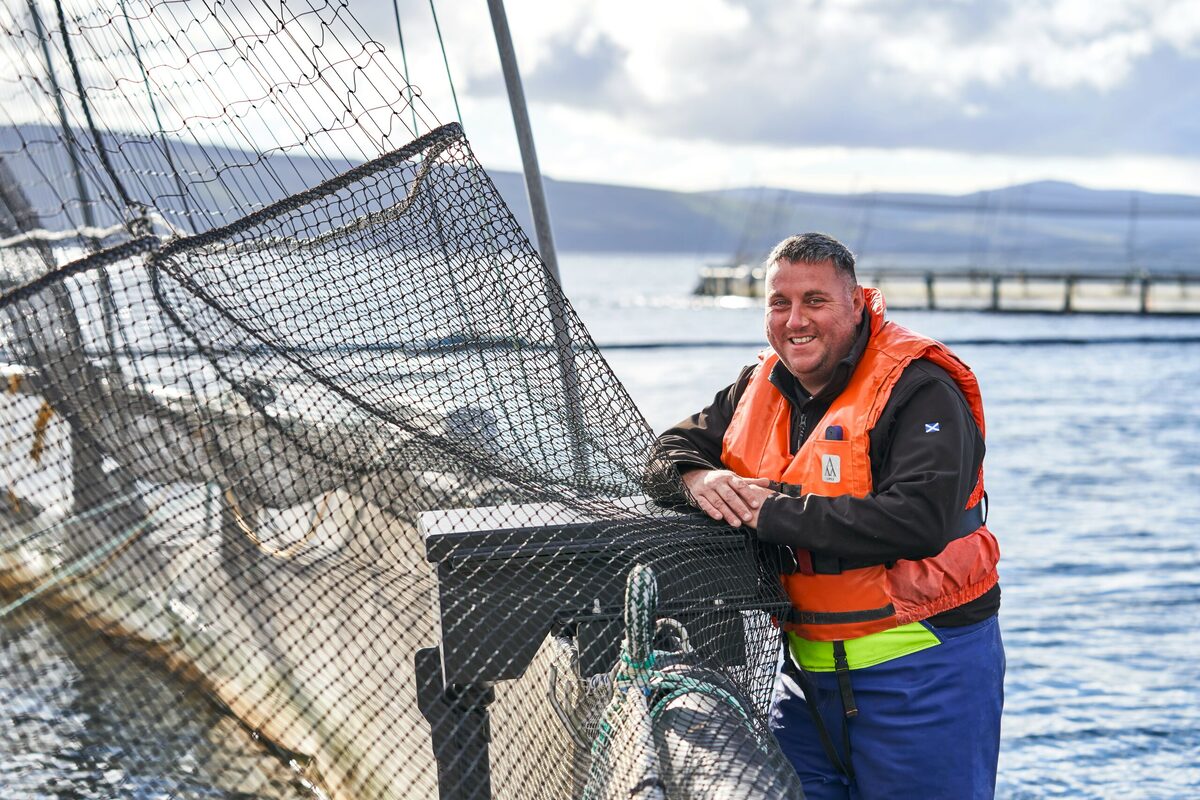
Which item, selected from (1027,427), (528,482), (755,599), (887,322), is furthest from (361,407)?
(1027,427)

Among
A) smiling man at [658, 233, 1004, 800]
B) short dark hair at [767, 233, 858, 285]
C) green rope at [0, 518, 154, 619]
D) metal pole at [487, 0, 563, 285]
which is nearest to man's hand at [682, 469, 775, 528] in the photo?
smiling man at [658, 233, 1004, 800]

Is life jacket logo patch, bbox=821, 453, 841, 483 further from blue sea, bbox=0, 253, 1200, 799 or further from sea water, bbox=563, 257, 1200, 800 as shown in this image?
sea water, bbox=563, 257, 1200, 800

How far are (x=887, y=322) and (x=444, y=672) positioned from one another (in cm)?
166

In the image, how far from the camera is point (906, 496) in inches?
134

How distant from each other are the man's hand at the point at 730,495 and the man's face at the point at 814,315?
379 millimetres

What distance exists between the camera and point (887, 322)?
3.78 m

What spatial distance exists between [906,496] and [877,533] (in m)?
0.13

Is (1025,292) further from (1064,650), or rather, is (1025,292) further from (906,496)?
(906,496)

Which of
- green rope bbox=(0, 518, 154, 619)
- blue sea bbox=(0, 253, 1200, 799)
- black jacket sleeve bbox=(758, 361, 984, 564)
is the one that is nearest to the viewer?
black jacket sleeve bbox=(758, 361, 984, 564)

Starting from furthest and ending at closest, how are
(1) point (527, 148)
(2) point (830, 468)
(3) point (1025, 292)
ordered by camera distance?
(3) point (1025, 292)
(1) point (527, 148)
(2) point (830, 468)

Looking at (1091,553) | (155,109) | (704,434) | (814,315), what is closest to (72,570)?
(155,109)

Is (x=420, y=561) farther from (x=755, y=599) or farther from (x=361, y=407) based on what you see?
(x=755, y=599)

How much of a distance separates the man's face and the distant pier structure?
143 ft

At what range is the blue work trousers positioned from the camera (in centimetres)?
365
